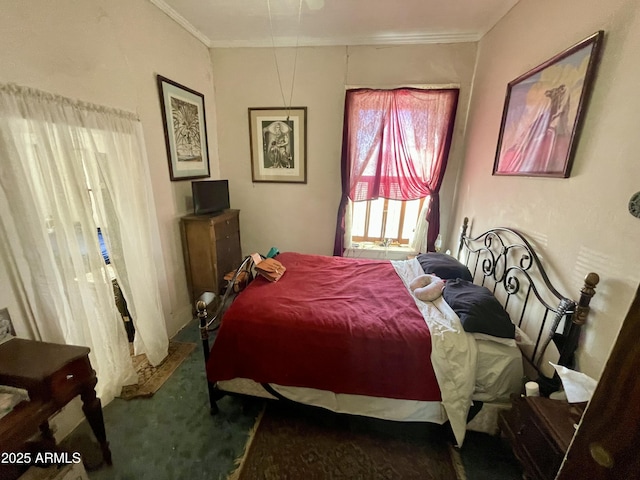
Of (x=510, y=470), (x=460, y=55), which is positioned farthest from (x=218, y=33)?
(x=510, y=470)

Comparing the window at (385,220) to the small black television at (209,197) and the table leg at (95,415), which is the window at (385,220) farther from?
the table leg at (95,415)

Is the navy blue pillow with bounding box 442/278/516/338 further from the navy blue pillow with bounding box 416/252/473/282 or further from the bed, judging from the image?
the navy blue pillow with bounding box 416/252/473/282

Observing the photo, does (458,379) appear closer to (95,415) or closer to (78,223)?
(95,415)

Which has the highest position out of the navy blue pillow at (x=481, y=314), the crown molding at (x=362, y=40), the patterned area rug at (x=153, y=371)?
the crown molding at (x=362, y=40)

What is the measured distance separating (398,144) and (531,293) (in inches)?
78.4

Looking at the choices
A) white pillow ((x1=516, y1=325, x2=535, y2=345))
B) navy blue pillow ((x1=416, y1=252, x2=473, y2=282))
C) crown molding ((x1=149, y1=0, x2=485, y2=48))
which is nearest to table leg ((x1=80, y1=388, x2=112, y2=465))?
navy blue pillow ((x1=416, y1=252, x2=473, y2=282))

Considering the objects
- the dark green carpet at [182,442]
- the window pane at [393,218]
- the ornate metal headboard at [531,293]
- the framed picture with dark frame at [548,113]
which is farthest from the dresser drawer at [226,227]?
the framed picture with dark frame at [548,113]

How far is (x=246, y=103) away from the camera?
Answer: 3.10 meters

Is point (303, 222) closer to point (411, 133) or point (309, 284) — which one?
point (309, 284)

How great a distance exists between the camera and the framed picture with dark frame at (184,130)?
235cm

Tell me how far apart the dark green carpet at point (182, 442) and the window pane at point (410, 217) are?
2129mm

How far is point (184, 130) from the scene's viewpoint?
259 centimetres

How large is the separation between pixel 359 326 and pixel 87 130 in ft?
6.96

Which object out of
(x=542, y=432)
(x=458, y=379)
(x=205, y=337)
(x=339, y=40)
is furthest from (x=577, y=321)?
(x=339, y=40)
